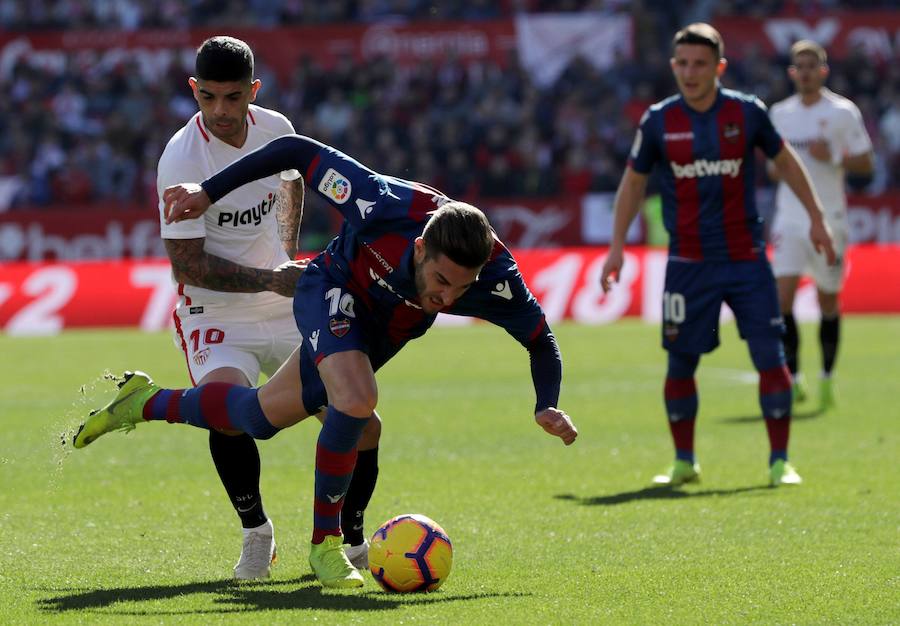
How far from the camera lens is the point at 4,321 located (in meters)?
18.0

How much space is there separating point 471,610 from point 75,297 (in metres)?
14.5

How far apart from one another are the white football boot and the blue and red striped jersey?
338 centimetres

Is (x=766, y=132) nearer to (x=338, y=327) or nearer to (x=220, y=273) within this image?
(x=220, y=273)

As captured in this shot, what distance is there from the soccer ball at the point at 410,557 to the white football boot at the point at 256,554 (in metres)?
0.49

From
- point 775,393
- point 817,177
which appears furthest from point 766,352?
point 817,177

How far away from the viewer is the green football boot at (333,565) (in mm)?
5477

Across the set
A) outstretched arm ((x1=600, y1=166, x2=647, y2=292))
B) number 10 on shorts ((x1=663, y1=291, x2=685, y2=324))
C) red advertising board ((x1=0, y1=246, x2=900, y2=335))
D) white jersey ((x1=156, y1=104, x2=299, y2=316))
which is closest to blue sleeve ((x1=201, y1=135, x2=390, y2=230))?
white jersey ((x1=156, y1=104, x2=299, y2=316))

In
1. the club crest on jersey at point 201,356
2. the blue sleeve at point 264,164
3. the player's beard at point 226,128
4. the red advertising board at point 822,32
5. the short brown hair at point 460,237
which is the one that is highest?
the red advertising board at point 822,32

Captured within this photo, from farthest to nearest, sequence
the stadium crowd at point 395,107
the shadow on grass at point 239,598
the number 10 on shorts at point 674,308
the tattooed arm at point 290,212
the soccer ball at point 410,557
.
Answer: the stadium crowd at point 395,107
the number 10 on shorts at point 674,308
the tattooed arm at point 290,212
the soccer ball at point 410,557
the shadow on grass at point 239,598

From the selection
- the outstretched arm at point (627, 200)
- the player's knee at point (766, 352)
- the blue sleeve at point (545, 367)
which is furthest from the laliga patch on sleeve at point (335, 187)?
the player's knee at point (766, 352)

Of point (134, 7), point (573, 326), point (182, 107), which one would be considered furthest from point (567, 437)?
point (134, 7)

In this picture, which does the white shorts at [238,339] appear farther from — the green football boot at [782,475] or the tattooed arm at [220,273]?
the green football boot at [782,475]

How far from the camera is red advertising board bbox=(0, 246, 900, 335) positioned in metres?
18.3

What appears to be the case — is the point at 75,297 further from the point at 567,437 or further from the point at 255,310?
the point at 567,437
